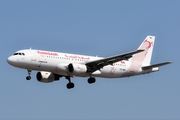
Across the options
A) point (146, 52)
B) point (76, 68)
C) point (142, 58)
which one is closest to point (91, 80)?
point (76, 68)

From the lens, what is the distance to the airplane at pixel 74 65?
70875mm

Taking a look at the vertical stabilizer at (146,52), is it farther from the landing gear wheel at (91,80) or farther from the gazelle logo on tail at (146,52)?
the landing gear wheel at (91,80)

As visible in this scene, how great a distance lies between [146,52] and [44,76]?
58.1 ft

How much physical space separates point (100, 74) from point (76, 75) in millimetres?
4161

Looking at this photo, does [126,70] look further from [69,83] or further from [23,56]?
[23,56]

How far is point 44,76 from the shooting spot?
7625 cm

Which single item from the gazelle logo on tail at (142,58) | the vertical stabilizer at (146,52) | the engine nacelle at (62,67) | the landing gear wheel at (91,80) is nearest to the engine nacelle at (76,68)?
the engine nacelle at (62,67)

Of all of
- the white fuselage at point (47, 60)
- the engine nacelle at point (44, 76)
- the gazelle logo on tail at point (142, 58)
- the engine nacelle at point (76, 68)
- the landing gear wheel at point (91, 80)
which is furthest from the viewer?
the gazelle logo on tail at point (142, 58)

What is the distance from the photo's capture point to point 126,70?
3130 inches

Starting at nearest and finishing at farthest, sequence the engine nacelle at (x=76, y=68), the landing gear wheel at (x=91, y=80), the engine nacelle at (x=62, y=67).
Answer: the engine nacelle at (x=62, y=67), the engine nacelle at (x=76, y=68), the landing gear wheel at (x=91, y=80)

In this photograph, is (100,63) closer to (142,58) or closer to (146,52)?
(142,58)

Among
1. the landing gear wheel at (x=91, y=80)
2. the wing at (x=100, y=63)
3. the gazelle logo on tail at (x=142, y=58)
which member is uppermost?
the gazelle logo on tail at (x=142, y=58)

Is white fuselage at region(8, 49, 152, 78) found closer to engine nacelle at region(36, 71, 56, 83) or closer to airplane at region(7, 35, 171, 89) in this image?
airplane at region(7, 35, 171, 89)

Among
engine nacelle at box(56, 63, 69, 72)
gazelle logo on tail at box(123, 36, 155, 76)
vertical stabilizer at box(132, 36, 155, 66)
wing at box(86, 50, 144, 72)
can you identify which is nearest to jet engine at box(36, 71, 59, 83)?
engine nacelle at box(56, 63, 69, 72)
